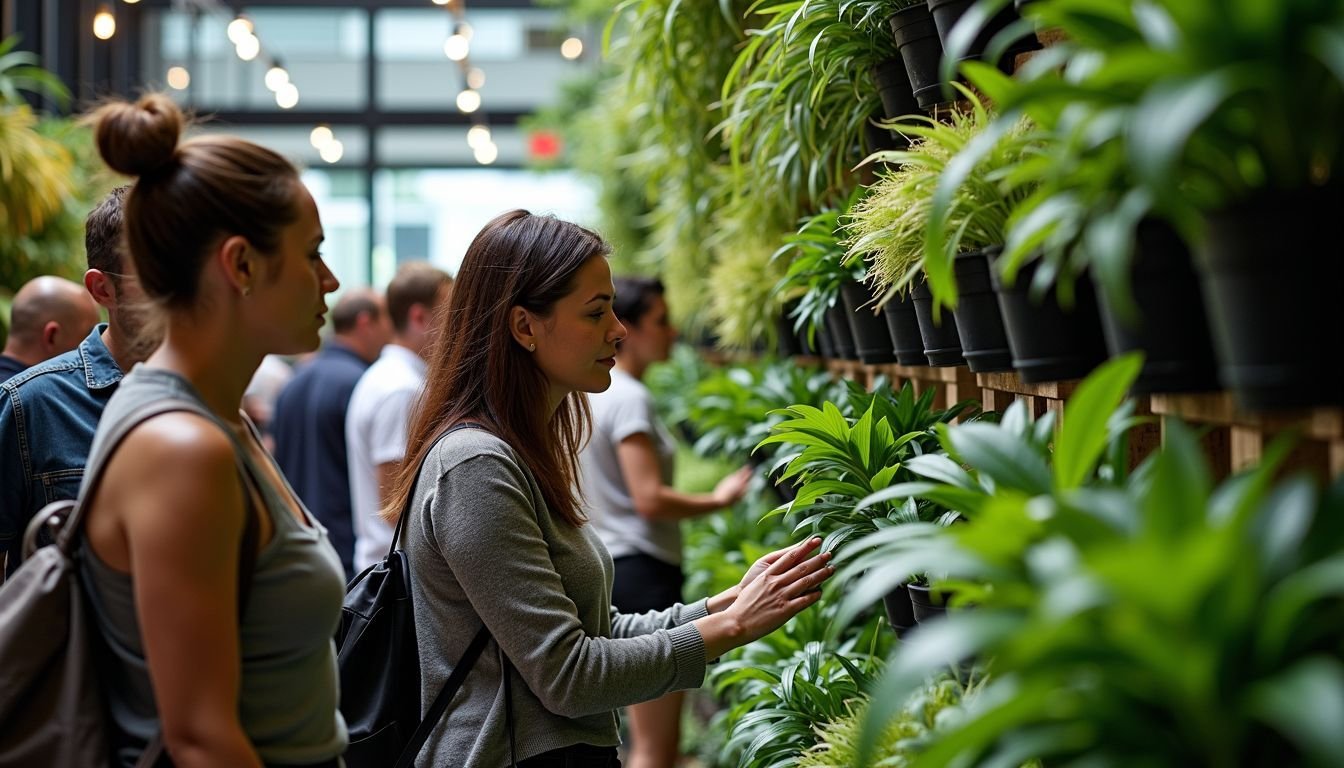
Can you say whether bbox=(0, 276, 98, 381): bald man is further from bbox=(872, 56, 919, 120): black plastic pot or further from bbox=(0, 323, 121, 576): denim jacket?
bbox=(872, 56, 919, 120): black plastic pot

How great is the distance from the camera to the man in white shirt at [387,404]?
3.99m

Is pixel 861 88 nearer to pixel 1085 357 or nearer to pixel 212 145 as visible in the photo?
pixel 1085 357

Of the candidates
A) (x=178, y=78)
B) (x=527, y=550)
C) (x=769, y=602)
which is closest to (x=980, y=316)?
(x=769, y=602)

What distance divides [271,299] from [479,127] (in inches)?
406

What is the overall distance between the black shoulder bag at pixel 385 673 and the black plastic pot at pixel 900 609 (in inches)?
25.9

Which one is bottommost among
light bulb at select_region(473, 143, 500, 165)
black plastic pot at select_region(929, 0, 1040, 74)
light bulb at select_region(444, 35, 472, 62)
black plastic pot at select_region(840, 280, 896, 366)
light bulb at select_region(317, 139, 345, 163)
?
black plastic pot at select_region(840, 280, 896, 366)

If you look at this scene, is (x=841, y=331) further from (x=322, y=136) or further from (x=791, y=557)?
(x=322, y=136)

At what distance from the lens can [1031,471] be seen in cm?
116

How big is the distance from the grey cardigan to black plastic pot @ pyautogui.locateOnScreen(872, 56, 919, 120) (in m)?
0.88

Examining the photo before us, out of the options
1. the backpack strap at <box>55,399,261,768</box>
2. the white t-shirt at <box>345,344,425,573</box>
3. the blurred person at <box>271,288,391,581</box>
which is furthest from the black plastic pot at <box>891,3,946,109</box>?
the blurred person at <box>271,288,391,581</box>

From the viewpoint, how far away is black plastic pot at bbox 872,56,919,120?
6.84 ft

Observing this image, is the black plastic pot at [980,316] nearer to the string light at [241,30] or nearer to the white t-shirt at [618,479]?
the white t-shirt at [618,479]

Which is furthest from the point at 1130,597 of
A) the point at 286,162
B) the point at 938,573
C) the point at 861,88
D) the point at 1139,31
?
the point at 861,88

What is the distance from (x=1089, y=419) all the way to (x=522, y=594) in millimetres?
940
